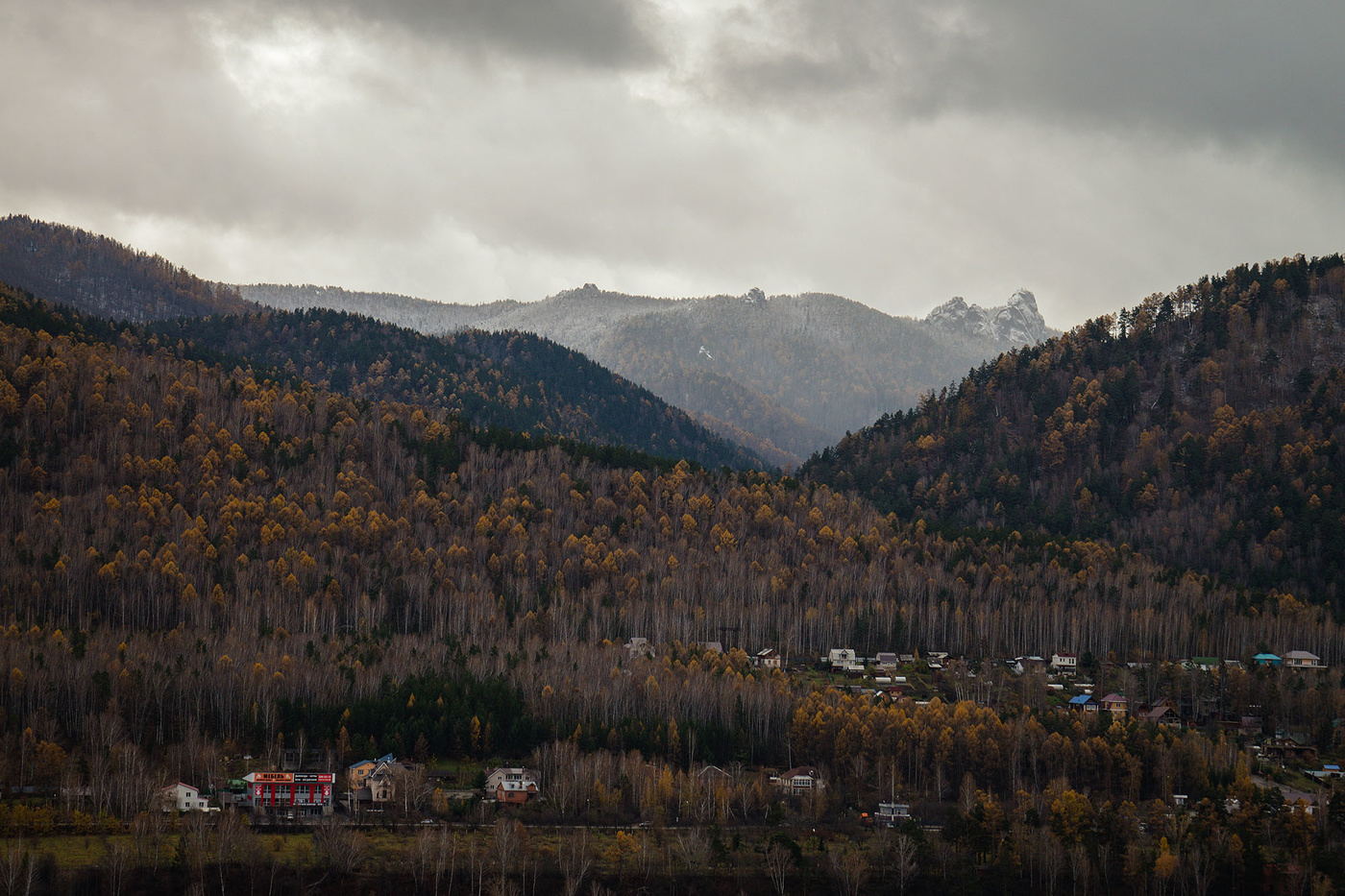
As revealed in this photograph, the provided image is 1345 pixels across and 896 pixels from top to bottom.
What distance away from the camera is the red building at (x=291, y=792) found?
109438mm

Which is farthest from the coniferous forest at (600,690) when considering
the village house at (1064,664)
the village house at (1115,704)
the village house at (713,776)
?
the village house at (1064,664)

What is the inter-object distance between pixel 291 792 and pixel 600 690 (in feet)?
117

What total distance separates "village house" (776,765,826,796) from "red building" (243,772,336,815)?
41360 mm

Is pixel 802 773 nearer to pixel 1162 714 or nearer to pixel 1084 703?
pixel 1084 703

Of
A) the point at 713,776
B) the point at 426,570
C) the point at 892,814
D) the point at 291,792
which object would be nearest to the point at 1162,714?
the point at 892,814

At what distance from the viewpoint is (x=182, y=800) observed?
107m

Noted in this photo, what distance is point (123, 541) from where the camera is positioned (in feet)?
553

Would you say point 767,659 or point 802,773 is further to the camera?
point 767,659

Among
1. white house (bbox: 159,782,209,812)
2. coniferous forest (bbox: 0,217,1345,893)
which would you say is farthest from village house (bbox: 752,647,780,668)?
white house (bbox: 159,782,209,812)

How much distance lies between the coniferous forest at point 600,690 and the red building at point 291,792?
11.2 ft

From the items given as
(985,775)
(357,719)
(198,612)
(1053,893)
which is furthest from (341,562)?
(1053,893)

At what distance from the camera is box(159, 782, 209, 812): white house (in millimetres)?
105625

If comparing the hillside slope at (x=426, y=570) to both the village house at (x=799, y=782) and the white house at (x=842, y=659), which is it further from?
the village house at (x=799, y=782)

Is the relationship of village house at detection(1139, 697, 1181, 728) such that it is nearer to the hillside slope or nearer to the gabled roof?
the hillside slope
